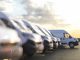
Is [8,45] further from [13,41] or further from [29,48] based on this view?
[29,48]

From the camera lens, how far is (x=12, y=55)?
1121cm

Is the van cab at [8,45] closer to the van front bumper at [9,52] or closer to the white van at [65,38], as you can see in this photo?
the van front bumper at [9,52]

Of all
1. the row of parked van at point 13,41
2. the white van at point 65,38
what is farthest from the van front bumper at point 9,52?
the white van at point 65,38

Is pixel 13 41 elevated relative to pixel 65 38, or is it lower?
lower

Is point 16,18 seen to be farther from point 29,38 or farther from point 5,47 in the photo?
point 5,47

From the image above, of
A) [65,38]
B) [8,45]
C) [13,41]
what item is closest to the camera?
[8,45]

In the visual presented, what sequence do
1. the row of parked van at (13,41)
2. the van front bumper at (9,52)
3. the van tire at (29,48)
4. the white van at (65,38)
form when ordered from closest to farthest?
the van front bumper at (9,52) → the row of parked van at (13,41) → the van tire at (29,48) → the white van at (65,38)

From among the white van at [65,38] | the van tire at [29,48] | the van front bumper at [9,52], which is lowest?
the van front bumper at [9,52]

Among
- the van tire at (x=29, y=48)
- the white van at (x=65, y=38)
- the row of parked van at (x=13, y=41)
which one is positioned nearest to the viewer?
the row of parked van at (x=13, y=41)

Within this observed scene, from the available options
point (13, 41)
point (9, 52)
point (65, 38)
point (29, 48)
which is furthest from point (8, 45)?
point (65, 38)

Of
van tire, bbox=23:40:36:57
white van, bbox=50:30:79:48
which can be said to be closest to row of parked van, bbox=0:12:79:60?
van tire, bbox=23:40:36:57

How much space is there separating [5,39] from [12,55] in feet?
1.67

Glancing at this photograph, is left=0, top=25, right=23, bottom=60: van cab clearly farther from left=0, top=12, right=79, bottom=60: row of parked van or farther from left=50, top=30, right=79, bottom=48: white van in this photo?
left=50, top=30, right=79, bottom=48: white van

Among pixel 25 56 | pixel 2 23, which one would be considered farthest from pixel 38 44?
pixel 2 23
